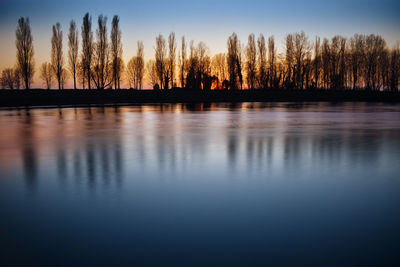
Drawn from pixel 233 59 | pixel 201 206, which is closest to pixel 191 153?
pixel 201 206

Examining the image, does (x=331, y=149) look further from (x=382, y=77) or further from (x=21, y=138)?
(x=382, y=77)

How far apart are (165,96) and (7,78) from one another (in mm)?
63477

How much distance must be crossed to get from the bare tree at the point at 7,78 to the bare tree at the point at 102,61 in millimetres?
53228

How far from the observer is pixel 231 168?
598 centimetres

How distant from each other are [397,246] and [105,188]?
360 centimetres

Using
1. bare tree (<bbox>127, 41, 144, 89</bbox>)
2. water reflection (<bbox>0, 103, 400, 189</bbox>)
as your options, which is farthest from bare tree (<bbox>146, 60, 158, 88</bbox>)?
water reflection (<bbox>0, 103, 400, 189</bbox>)

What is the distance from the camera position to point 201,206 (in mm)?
3951

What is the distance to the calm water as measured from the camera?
9.35 feet

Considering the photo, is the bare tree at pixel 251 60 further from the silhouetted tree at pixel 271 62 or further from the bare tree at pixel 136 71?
the bare tree at pixel 136 71

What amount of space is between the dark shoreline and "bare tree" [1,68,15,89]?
51289 millimetres

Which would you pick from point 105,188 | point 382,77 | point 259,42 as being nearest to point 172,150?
point 105,188

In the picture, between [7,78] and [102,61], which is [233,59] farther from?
[7,78]

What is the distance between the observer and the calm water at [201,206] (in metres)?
2.85

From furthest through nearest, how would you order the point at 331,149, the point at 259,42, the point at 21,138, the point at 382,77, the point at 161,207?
the point at 382,77 → the point at 259,42 → the point at 21,138 → the point at 331,149 → the point at 161,207
